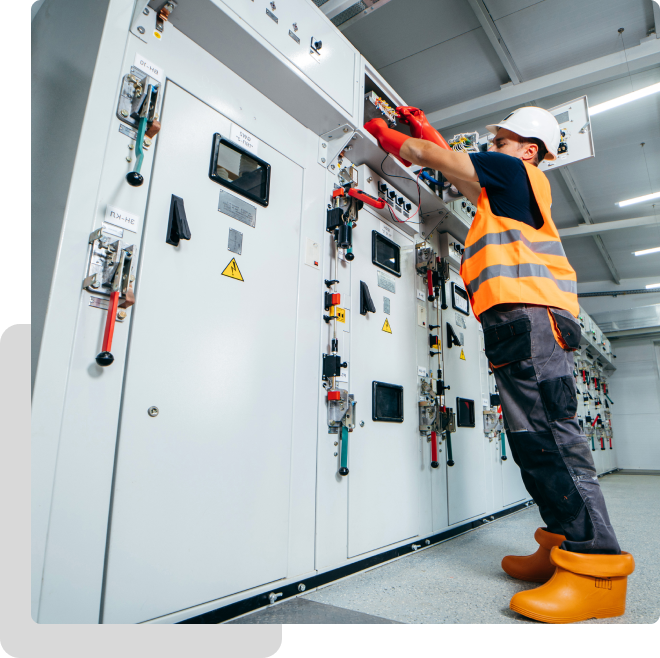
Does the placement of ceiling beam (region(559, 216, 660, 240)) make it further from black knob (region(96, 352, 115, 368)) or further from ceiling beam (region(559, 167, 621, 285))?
black knob (region(96, 352, 115, 368))

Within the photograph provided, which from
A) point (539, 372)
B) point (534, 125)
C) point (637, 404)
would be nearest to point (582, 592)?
point (539, 372)

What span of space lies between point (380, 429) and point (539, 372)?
987 millimetres

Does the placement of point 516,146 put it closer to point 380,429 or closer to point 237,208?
point 237,208

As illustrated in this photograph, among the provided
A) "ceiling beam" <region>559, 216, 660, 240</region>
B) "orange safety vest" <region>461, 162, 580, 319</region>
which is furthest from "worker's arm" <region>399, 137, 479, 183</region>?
"ceiling beam" <region>559, 216, 660, 240</region>

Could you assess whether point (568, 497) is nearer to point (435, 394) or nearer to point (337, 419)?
point (337, 419)

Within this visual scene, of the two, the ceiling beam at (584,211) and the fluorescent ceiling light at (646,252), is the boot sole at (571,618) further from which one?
the fluorescent ceiling light at (646,252)

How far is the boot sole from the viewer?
1509 mm

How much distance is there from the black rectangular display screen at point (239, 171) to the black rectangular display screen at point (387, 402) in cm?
120

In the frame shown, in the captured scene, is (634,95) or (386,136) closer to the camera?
(386,136)

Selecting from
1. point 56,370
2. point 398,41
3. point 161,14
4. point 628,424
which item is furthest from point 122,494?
point 628,424

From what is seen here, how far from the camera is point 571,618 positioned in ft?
4.98

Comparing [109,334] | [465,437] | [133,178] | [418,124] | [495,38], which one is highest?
[495,38]

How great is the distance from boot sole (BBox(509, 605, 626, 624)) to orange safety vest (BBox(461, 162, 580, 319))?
112cm

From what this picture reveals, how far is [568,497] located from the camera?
5.42ft
